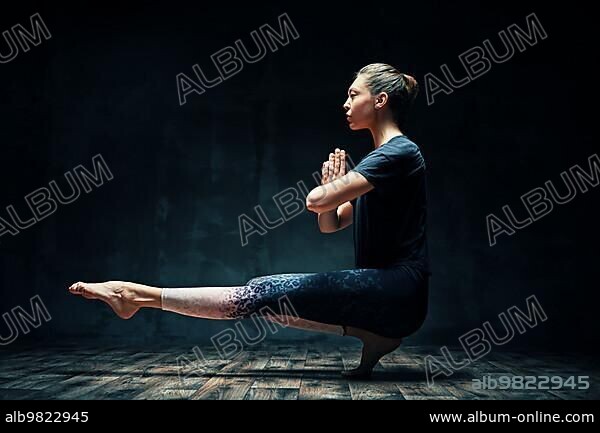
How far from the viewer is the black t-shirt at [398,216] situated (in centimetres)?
227

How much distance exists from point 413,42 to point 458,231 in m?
1.39

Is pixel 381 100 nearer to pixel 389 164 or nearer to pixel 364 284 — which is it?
pixel 389 164

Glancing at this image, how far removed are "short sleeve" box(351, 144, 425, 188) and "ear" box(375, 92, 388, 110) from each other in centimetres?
19

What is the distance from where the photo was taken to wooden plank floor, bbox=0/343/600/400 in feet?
6.61

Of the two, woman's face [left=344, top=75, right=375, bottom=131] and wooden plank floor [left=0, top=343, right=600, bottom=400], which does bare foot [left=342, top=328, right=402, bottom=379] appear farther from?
woman's face [left=344, top=75, right=375, bottom=131]

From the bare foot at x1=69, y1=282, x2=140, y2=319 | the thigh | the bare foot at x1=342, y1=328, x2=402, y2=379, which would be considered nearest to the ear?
the thigh

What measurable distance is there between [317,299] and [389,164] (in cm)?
53

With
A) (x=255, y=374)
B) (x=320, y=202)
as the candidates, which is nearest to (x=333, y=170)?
(x=320, y=202)

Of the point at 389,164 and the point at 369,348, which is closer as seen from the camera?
the point at 389,164

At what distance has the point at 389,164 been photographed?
2221 millimetres

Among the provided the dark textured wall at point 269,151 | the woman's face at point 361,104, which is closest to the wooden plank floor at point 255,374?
the dark textured wall at point 269,151

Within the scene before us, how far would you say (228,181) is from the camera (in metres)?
4.57
